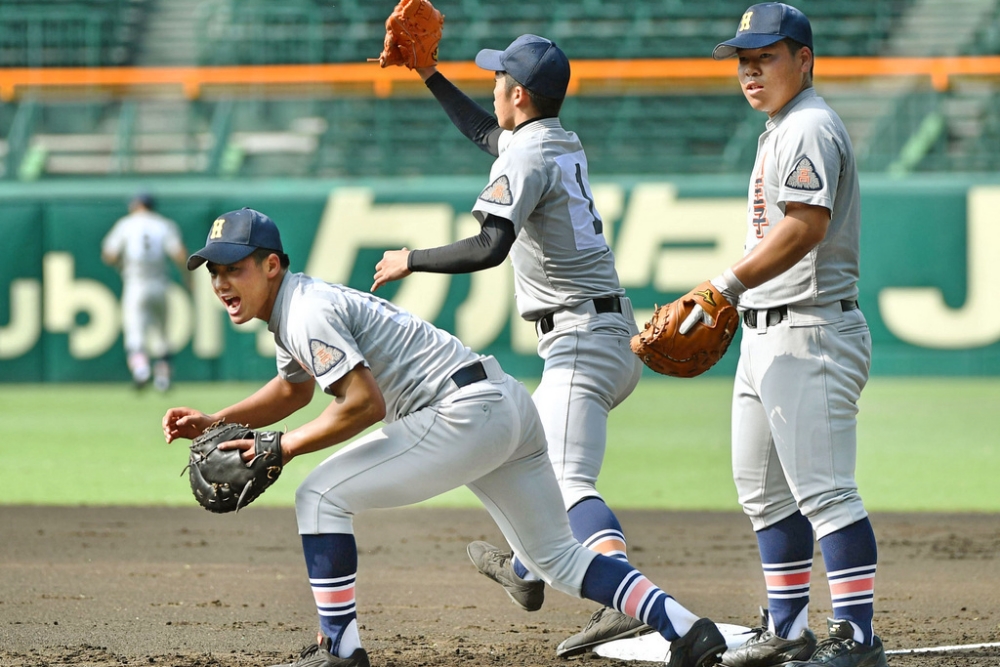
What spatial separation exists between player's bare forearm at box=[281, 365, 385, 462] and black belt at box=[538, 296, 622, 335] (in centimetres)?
101

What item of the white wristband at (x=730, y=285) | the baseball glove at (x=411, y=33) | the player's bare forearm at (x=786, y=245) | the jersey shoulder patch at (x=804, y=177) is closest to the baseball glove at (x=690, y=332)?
the white wristband at (x=730, y=285)

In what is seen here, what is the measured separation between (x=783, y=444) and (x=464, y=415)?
0.89 metres

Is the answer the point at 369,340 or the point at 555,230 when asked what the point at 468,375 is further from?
the point at 555,230

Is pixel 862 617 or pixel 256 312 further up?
pixel 256 312

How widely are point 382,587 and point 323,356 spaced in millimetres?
2138

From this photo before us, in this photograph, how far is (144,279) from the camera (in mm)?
12633

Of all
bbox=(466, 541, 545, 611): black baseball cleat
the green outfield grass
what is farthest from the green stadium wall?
bbox=(466, 541, 545, 611): black baseball cleat

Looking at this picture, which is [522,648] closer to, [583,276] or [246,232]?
[583,276]

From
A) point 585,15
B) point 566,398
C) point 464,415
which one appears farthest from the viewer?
point 585,15

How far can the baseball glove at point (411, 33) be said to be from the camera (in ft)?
16.3

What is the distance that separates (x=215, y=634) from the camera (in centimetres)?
448

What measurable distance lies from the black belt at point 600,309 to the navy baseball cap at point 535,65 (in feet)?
2.16

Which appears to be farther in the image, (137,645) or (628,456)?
(628,456)

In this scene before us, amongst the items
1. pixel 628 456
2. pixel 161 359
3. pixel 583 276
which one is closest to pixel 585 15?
pixel 161 359
